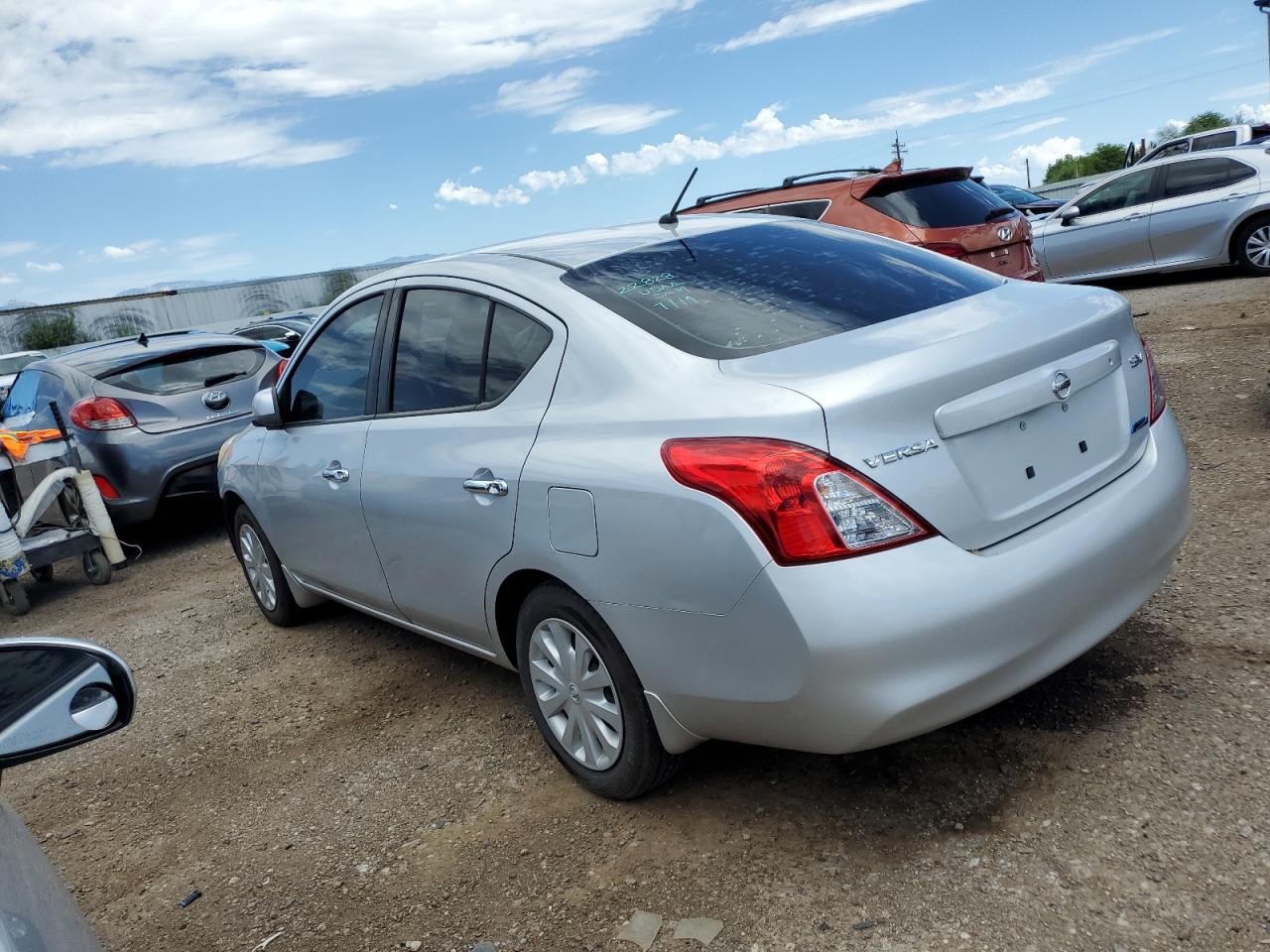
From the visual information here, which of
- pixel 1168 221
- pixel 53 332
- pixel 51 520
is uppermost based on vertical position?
pixel 53 332

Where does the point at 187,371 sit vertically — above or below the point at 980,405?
above

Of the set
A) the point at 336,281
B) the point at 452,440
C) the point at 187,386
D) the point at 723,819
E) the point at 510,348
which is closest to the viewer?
the point at 723,819

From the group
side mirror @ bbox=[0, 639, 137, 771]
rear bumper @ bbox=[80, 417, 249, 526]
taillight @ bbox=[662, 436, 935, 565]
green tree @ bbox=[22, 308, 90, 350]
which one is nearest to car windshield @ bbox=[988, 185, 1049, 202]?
rear bumper @ bbox=[80, 417, 249, 526]

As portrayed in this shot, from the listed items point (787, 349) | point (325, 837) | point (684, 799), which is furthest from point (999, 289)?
point (325, 837)

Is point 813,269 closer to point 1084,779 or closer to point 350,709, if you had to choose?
point 1084,779

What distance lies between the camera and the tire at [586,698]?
2.85m

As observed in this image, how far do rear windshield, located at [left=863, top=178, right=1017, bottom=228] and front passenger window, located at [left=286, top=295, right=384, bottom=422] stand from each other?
453cm

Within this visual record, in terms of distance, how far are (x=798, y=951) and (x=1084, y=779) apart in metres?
0.95

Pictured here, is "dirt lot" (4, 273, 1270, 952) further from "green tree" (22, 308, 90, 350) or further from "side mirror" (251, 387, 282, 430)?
"green tree" (22, 308, 90, 350)

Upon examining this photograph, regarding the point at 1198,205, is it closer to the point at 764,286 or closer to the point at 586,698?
the point at 764,286

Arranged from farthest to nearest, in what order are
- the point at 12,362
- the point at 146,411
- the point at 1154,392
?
the point at 12,362 → the point at 146,411 → the point at 1154,392

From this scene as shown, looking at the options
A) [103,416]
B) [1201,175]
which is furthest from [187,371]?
[1201,175]

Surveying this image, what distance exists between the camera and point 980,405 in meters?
2.47

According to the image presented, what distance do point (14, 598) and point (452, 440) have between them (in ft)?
17.0
